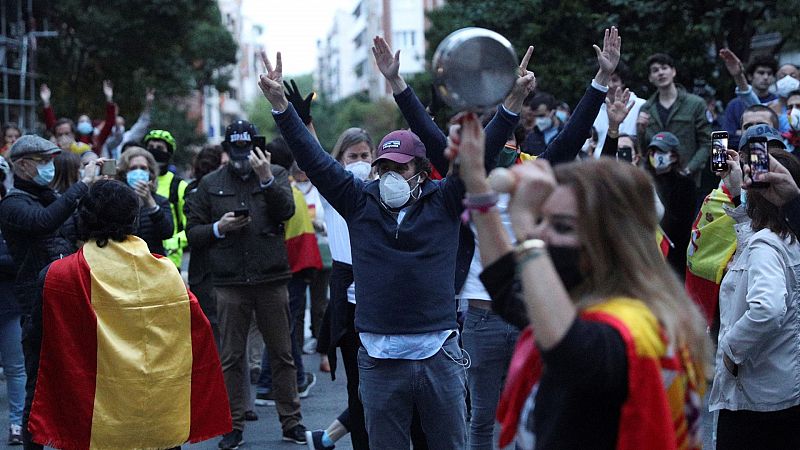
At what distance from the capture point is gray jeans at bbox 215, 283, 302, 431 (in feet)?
25.3

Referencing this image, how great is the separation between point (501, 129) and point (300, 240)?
199 inches

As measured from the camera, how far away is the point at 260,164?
7.41 metres

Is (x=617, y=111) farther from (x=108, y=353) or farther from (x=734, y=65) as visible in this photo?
(x=734, y=65)

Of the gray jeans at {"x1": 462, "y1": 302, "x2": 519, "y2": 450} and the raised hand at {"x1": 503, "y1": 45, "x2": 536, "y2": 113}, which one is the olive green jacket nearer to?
the gray jeans at {"x1": 462, "y1": 302, "x2": 519, "y2": 450}

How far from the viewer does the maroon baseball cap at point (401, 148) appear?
202 inches

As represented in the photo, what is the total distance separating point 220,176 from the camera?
7.90 meters

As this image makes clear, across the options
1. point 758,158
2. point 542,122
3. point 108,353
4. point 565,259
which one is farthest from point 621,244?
point 542,122

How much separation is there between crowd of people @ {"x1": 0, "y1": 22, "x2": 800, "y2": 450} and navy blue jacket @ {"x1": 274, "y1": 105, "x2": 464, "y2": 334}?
11 millimetres

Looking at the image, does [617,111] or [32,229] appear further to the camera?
[32,229]

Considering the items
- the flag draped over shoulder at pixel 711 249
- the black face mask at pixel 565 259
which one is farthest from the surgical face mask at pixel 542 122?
the black face mask at pixel 565 259

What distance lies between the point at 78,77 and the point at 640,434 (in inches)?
997

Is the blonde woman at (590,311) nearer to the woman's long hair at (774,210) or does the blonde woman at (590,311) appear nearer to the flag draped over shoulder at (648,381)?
the flag draped over shoulder at (648,381)

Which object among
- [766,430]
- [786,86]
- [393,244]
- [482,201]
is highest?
[786,86]

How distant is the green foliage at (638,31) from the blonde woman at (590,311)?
36.4 feet
